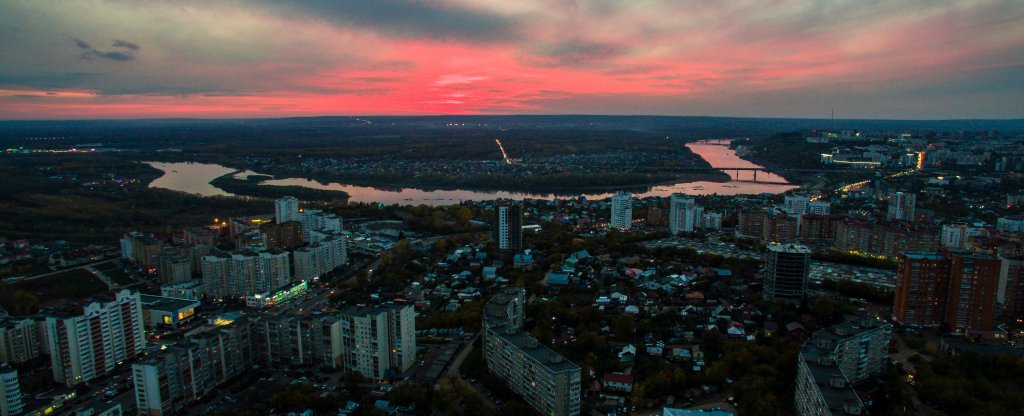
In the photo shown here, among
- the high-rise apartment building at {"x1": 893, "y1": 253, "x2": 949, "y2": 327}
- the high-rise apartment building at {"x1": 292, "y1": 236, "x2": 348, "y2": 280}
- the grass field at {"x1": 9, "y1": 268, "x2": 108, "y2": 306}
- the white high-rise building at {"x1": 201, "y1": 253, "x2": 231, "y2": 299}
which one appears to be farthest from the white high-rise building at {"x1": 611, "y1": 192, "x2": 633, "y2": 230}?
the grass field at {"x1": 9, "y1": 268, "x2": 108, "y2": 306}

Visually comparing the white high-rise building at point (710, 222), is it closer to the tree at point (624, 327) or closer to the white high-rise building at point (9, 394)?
the tree at point (624, 327)

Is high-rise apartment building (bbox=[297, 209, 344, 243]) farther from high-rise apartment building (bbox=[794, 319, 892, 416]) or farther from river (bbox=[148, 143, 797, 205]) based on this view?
high-rise apartment building (bbox=[794, 319, 892, 416])

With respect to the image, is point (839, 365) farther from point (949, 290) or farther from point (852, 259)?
point (852, 259)

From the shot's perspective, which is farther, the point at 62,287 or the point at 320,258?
the point at 320,258

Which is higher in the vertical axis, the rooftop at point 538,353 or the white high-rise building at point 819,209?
the rooftop at point 538,353

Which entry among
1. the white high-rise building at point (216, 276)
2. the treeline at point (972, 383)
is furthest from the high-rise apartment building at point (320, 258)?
the treeline at point (972, 383)

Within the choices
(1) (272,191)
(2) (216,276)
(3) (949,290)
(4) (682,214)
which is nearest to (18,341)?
(2) (216,276)

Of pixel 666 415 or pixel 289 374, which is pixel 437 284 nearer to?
pixel 289 374
